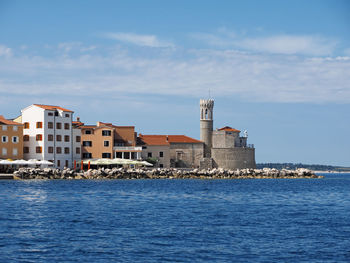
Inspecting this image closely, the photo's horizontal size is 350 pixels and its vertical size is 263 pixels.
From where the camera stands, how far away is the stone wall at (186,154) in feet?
333

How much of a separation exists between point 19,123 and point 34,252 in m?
64.3

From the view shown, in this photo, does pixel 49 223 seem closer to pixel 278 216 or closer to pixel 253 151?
pixel 278 216

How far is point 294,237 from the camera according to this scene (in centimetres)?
2472

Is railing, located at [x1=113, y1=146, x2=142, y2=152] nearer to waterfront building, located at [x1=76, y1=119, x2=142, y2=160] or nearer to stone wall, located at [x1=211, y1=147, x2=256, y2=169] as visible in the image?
waterfront building, located at [x1=76, y1=119, x2=142, y2=160]

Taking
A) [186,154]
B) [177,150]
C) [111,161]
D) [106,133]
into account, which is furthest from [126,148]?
[186,154]

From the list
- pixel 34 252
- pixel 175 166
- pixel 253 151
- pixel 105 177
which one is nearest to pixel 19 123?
pixel 105 177

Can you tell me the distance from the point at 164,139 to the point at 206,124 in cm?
968

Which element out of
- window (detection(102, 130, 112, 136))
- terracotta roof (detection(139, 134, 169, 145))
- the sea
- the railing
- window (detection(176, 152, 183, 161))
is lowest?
the sea

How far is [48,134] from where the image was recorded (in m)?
83.7

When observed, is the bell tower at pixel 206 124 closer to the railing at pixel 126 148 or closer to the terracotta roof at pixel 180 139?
the terracotta roof at pixel 180 139

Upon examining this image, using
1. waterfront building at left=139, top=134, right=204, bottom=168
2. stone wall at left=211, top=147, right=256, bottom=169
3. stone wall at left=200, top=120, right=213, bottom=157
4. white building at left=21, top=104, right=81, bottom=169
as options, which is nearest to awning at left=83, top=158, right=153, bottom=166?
white building at left=21, top=104, right=81, bottom=169

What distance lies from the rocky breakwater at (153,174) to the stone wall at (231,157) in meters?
2.87

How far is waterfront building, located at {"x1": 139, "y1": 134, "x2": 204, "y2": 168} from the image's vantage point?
324 feet

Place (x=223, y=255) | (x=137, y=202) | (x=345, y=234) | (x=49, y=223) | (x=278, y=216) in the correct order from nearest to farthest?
1. (x=223, y=255)
2. (x=345, y=234)
3. (x=49, y=223)
4. (x=278, y=216)
5. (x=137, y=202)
